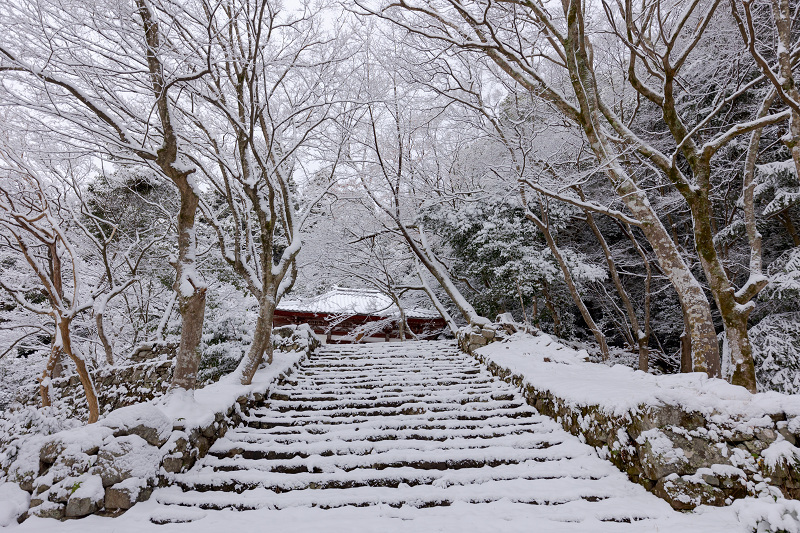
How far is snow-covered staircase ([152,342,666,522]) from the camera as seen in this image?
3.10 meters

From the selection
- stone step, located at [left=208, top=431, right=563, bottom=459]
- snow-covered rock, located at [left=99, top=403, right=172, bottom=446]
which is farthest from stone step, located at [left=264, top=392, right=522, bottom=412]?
snow-covered rock, located at [left=99, top=403, right=172, bottom=446]

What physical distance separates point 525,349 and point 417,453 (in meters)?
3.83

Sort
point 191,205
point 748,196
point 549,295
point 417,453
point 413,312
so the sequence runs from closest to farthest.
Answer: point 417,453
point 191,205
point 748,196
point 549,295
point 413,312

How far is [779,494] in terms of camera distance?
2.74 meters

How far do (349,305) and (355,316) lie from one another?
0.54m

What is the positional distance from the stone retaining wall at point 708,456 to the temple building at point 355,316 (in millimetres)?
12405

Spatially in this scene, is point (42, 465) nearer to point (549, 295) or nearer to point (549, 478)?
point (549, 478)

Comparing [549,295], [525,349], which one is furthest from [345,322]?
[525,349]

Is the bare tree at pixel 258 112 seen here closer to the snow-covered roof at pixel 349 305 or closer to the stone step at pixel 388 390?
the stone step at pixel 388 390

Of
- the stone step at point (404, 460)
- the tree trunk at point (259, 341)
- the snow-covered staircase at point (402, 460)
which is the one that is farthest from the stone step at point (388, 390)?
the stone step at point (404, 460)

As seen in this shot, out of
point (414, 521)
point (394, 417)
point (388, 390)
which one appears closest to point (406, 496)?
point (414, 521)

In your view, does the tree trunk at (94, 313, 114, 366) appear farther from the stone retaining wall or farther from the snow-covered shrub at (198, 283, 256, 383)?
the stone retaining wall

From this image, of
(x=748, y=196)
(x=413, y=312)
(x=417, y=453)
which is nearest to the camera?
(x=417, y=453)

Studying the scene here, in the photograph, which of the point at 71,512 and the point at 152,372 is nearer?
the point at 71,512
